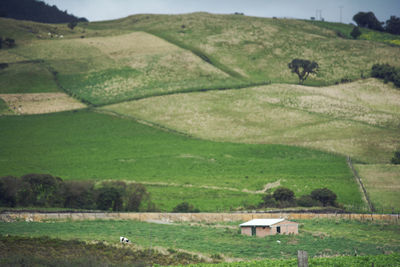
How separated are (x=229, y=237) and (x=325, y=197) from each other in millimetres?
25215

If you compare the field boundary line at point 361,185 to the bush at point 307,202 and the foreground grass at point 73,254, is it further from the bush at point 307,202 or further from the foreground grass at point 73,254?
the foreground grass at point 73,254

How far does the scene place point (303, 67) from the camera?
163 m

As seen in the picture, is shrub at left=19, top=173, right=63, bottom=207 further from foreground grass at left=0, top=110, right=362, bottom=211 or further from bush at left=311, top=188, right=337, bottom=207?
bush at left=311, top=188, right=337, bottom=207

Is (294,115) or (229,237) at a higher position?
(294,115)

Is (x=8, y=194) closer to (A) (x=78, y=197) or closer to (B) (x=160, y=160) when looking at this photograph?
(A) (x=78, y=197)

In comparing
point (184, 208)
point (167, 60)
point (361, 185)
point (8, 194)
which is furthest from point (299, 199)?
point (167, 60)

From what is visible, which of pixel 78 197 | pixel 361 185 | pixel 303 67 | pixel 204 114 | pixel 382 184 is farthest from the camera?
pixel 303 67

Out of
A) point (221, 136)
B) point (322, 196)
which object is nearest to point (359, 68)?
point (221, 136)

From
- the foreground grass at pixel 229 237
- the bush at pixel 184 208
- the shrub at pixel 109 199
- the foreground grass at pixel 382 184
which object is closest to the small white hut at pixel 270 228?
the foreground grass at pixel 229 237

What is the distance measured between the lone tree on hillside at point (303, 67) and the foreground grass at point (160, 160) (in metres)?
57.3

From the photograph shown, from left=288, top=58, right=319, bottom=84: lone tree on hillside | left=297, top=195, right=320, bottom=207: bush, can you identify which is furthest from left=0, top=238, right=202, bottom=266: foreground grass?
left=288, top=58, right=319, bottom=84: lone tree on hillside

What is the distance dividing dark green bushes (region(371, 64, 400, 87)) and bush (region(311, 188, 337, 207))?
80.1 metres

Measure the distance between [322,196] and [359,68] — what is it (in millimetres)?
94207

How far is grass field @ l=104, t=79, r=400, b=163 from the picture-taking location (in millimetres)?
110000
